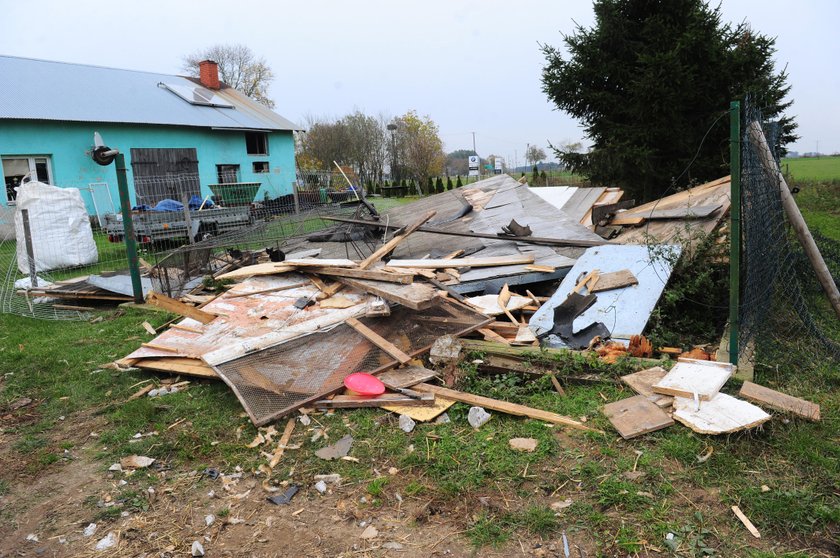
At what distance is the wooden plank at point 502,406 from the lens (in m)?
3.95

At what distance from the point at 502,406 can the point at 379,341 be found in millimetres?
1370

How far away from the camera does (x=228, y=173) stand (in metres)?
25.5

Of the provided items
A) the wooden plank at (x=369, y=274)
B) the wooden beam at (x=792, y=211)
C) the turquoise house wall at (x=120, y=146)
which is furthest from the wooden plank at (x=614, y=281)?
the turquoise house wall at (x=120, y=146)

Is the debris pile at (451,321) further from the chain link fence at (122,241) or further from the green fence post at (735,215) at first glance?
the chain link fence at (122,241)

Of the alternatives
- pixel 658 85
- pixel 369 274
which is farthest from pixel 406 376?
pixel 658 85

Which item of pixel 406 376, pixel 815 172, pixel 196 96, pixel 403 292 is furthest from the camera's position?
pixel 196 96

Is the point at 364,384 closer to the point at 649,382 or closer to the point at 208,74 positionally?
the point at 649,382

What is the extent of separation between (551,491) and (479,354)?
6.15 feet

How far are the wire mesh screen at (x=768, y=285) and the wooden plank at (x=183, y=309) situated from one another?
5.12 m

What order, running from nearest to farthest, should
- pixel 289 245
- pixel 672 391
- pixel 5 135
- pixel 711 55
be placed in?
pixel 672 391 → pixel 289 245 → pixel 711 55 → pixel 5 135

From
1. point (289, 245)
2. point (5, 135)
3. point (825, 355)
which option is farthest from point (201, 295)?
point (5, 135)

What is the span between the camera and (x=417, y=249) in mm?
9484

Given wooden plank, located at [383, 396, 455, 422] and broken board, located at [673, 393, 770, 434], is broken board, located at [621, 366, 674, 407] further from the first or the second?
wooden plank, located at [383, 396, 455, 422]

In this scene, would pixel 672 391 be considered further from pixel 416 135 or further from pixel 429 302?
pixel 416 135
